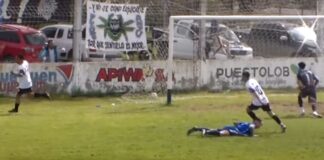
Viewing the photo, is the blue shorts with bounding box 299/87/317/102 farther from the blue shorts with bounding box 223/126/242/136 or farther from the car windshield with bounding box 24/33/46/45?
the car windshield with bounding box 24/33/46/45

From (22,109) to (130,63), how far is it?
Result: 5524 mm

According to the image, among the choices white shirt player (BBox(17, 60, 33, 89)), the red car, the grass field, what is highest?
the red car

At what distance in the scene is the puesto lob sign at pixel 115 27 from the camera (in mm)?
28422

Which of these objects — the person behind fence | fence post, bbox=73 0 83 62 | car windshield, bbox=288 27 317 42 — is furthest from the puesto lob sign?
car windshield, bbox=288 27 317 42

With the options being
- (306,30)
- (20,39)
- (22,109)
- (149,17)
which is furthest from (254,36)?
(22,109)

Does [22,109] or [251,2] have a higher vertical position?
[251,2]

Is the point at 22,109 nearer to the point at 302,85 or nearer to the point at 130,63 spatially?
the point at 130,63

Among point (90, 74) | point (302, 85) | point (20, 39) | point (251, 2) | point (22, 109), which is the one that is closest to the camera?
point (302, 85)

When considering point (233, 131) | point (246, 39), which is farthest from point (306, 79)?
point (246, 39)

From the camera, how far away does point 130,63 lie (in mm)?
27719

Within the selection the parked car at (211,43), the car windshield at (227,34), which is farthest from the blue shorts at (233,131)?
the car windshield at (227,34)

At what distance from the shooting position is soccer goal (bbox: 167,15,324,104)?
2998 cm

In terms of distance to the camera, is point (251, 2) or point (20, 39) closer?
point (20, 39)

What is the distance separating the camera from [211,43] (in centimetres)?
3052
